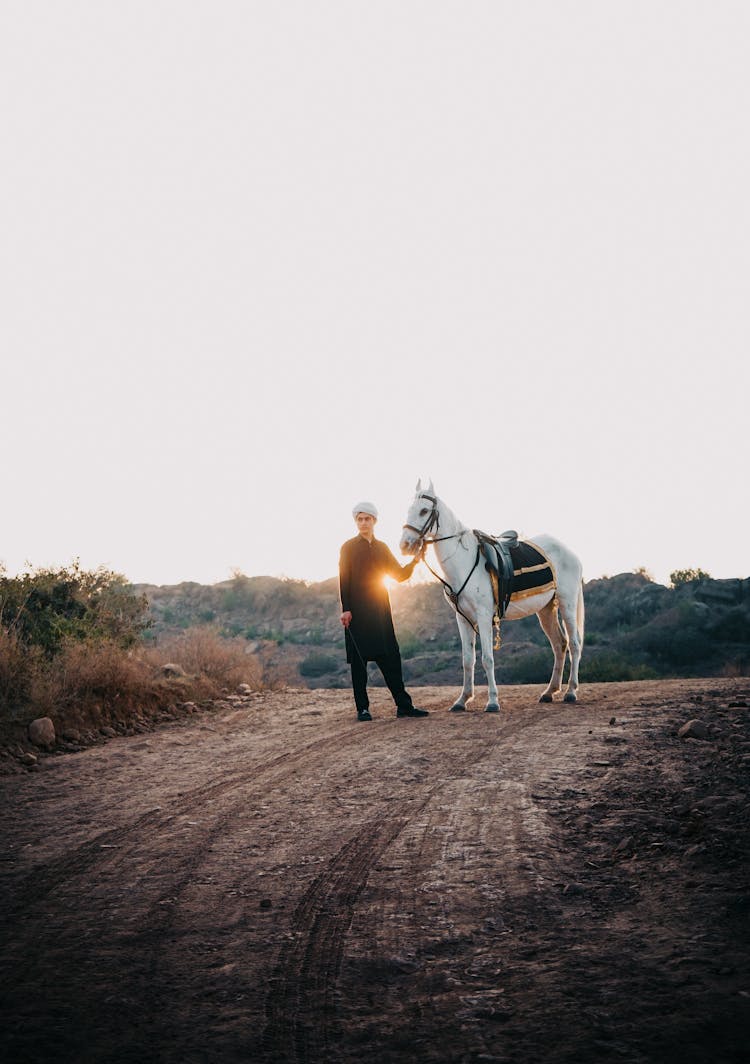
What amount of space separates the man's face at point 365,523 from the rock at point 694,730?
457 cm

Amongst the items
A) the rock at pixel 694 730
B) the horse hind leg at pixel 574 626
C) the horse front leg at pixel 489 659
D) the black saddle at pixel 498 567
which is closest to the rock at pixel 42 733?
the horse front leg at pixel 489 659

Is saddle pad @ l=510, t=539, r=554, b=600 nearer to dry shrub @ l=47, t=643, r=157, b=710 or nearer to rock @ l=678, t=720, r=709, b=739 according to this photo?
rock @ l=678, t=720, r=709, b=739

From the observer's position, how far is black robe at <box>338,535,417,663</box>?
10.5 metres

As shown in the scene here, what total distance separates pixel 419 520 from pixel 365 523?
0.73 meters

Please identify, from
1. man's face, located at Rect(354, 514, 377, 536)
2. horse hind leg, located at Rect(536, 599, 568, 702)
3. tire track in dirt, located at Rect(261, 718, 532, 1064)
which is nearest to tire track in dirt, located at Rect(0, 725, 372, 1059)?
tire track in dirt, located at Rect(261, 718, 532, 1064)

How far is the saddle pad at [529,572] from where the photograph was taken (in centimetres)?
1090

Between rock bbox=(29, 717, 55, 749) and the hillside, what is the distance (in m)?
5.99

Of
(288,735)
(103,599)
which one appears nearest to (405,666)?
(103,599)

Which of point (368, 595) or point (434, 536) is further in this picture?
point (368, 595)

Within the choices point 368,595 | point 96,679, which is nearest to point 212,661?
point 96,679

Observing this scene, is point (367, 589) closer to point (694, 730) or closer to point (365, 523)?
point (365, 523)

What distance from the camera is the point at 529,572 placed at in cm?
1102

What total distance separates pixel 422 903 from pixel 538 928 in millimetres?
607

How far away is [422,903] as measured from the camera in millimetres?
3953
